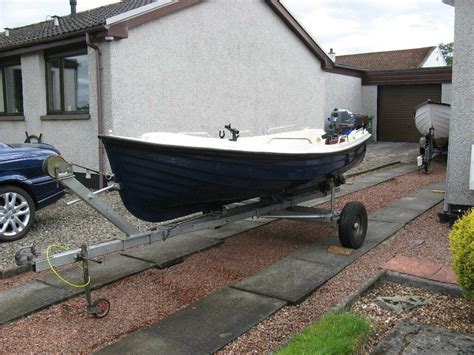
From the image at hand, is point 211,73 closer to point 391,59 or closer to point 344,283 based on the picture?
point 344,283

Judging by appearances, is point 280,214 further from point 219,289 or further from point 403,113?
point 403,113

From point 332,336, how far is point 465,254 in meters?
1.20

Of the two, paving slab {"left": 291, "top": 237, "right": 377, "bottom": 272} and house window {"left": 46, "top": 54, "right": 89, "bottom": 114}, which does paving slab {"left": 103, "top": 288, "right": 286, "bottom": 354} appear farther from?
house window {"left": 46, "top": 54, "right": 89, "bottom": 114}

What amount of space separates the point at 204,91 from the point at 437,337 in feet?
31.3

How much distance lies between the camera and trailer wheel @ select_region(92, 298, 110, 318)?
405cm

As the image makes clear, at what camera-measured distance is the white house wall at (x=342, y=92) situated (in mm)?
21297

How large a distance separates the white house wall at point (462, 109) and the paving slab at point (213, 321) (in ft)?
13.0

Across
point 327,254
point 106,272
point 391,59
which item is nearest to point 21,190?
point 106,272

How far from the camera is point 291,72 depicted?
51.2 ft

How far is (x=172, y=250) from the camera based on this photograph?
6.07m

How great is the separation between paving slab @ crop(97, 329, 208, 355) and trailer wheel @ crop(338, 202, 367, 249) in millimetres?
2917

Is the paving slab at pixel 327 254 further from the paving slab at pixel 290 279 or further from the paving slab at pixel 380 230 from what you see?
the paving slab at pixel 380 230

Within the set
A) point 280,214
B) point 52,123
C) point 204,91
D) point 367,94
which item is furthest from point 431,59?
point 280,214

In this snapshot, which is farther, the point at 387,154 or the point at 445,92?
the point at 445,92
